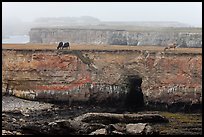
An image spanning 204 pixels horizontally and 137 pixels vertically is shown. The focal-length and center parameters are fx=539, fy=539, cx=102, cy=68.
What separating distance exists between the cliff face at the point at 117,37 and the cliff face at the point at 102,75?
14.2 m

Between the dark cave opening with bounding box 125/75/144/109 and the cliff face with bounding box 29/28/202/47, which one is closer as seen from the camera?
the dark cave opening with bounding box 125/75/144/109

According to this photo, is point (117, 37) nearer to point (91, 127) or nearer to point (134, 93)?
point (134, 93)

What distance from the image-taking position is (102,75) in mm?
39156

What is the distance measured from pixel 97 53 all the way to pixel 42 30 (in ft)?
87.4

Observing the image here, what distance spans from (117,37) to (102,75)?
19.9 metres

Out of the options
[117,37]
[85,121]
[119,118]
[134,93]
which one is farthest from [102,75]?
[117,37]

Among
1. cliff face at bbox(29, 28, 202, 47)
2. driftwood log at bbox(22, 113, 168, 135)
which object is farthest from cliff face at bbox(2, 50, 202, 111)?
cliff face at bbox(29, 28, 202, 47)

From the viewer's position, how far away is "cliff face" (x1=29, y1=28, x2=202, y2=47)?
178 feet

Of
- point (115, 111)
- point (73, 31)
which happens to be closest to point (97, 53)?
point (115, 111)

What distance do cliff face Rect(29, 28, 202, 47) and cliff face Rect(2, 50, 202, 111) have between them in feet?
46.5

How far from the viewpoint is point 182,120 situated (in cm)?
3256

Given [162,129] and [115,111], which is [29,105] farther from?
[162,129]

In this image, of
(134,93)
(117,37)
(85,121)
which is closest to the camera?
(85,121)

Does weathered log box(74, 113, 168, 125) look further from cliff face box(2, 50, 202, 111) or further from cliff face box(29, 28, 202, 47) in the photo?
cliff face box(29, 28, 202, 47)
